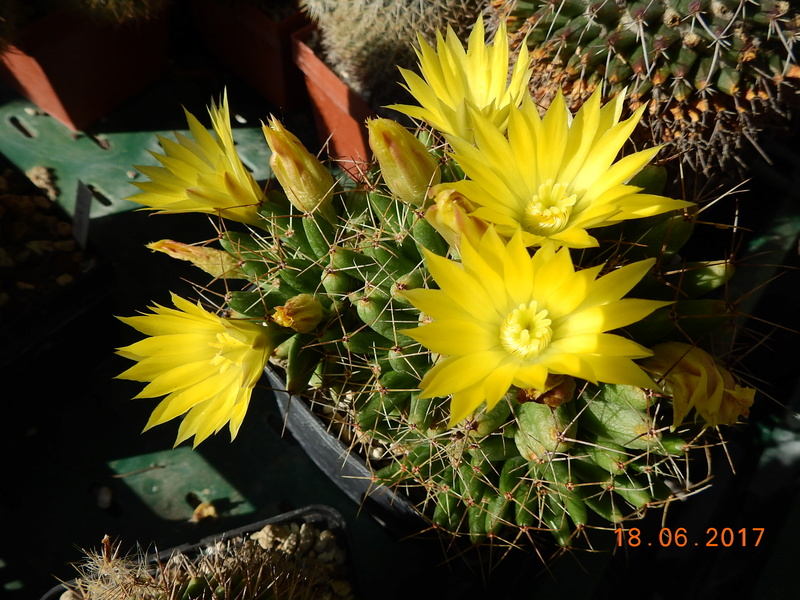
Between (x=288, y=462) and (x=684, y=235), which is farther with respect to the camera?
(x=288, y=462)

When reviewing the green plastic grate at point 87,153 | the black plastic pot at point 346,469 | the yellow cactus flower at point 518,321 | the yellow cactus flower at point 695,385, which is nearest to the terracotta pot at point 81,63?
the green plastic grate at point 87,153

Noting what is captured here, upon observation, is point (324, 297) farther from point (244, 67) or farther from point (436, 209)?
point (244, 67)

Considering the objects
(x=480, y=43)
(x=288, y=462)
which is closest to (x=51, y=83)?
(x=288, y=462)

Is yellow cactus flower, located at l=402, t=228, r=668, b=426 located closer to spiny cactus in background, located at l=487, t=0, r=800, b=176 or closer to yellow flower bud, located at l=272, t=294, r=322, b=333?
yellow flower bud, located at l=272, t=294, r=322, b=333

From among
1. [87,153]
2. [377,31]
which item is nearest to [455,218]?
[377,31]

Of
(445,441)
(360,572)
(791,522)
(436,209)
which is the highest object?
(436,209)

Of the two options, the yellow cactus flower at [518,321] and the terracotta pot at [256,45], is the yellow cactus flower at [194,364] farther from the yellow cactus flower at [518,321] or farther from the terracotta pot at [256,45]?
the terracotta pot at [256,45]
